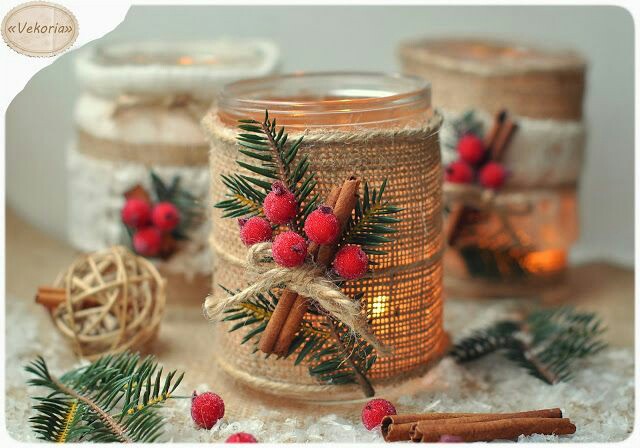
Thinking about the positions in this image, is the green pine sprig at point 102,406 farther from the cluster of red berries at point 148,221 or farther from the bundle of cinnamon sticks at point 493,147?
the bundle of cinnamon sticks at point 493,147

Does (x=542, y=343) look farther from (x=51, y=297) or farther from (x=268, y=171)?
(x=51, y=297)

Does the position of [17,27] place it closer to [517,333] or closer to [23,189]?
[517,333]

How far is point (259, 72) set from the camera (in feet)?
4.13

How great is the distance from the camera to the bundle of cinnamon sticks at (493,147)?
134 centimetres

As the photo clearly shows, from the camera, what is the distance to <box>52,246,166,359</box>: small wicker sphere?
1080 millimetres

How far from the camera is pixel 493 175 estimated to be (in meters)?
1.33

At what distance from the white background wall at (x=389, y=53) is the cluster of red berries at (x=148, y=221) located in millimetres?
578

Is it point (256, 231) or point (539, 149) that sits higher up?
point (256, 231)

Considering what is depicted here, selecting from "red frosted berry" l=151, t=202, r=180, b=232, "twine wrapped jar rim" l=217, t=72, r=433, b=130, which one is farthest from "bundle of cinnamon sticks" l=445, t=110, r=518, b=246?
"red frosted berry" l=151, t=202, r=180, b=232

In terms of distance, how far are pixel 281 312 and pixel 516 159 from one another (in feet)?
1.95

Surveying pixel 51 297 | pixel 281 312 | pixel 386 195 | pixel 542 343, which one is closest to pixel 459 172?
pixel 542 343

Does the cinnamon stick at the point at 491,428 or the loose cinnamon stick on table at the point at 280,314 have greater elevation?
the loose cinnamon stick on table at the point at 280,314

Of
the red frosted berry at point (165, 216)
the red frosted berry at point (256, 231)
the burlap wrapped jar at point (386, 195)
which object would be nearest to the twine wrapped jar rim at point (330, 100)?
the burlap wrapped jar at point (386, 195)

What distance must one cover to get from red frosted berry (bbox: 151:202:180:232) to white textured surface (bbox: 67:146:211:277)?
0.15ft
